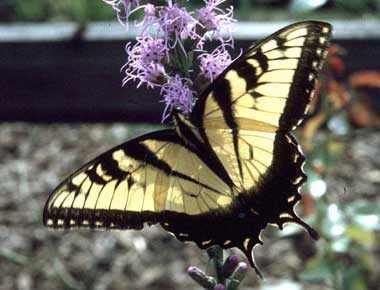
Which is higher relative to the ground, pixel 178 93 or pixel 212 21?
pixel 212 21

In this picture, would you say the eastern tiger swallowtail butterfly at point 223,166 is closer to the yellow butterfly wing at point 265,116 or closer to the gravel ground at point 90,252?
the yellow butterfly wing at point 265,116

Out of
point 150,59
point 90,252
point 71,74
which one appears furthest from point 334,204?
point 71,74

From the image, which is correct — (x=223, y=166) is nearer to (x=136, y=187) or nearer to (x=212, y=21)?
(x=136, y=187)

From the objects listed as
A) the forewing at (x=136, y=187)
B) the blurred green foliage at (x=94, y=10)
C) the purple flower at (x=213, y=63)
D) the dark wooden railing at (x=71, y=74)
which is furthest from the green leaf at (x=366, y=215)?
the blurred green foliage at (x=94, y=10)

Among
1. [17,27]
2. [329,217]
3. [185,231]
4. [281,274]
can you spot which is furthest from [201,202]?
[17,27]

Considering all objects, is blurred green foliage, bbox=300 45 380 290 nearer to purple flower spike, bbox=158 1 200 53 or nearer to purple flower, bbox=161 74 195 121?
purple flower, bbox=161 74 195 121

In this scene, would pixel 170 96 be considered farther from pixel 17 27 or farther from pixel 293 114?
pixel 17 27

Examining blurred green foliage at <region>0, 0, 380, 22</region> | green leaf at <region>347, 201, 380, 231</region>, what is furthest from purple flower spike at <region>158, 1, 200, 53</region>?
blurred green foliage at <region>0, 0, 380, 22</region>
